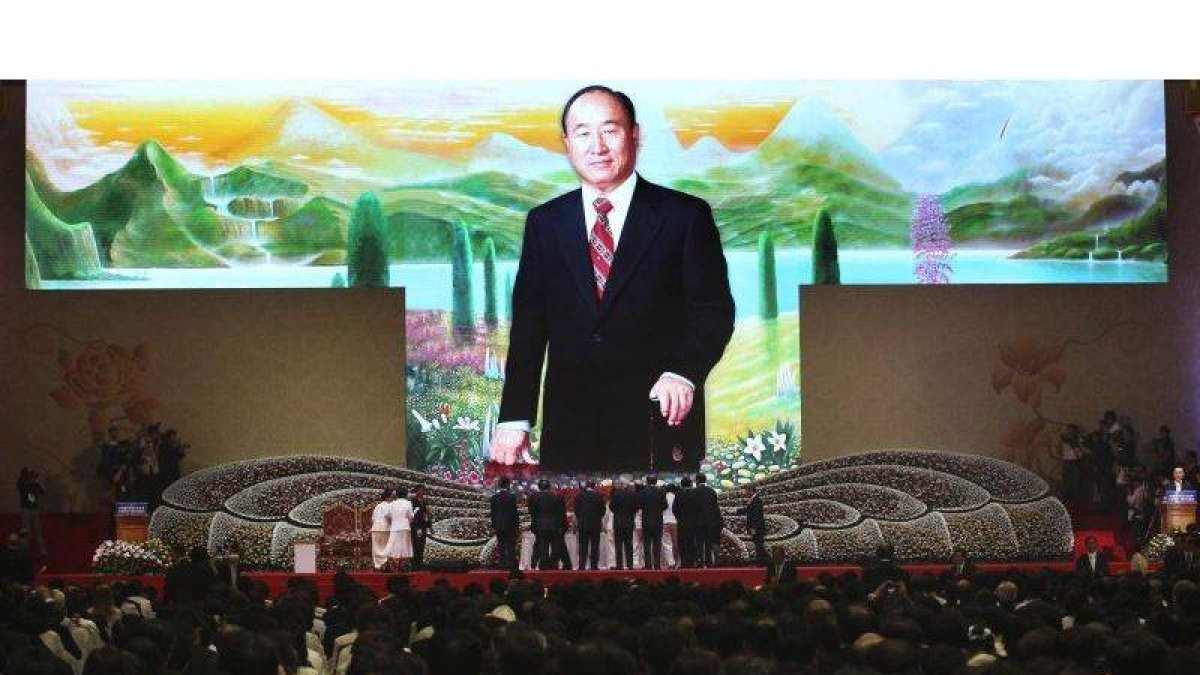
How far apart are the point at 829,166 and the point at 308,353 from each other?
809 centimetres

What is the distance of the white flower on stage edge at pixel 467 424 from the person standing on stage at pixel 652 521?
170 inches

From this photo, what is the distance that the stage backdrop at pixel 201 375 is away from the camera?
86.3 feet

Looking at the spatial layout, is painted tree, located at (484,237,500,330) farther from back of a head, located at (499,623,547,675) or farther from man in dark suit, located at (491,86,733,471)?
back of a head, located at (499,623,547,675)

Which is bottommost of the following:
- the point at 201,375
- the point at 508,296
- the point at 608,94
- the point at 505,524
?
the point at 505,524

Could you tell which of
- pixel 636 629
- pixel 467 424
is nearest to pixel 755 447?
pixel 467 424

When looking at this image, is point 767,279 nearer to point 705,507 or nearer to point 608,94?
point 608,94

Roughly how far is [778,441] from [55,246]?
10.8 meters

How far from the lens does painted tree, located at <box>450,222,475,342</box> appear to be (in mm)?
26516

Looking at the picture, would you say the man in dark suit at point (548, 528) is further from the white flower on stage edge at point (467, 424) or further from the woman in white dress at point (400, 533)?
the white flower on stage edge at point (467, 424)

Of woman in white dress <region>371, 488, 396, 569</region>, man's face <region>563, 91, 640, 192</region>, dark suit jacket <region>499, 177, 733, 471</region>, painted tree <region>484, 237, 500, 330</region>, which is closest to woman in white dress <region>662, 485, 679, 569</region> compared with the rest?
dark suit jacket <region>499, 177, 733, 471</region>

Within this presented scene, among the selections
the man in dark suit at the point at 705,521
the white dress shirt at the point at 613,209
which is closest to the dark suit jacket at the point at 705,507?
the man in dark suit at the point at 705,521

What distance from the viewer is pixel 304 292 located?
26.5 meters

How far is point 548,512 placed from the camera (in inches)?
890

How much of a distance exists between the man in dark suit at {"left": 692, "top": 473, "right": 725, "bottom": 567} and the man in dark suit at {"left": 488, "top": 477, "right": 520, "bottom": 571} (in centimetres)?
229
